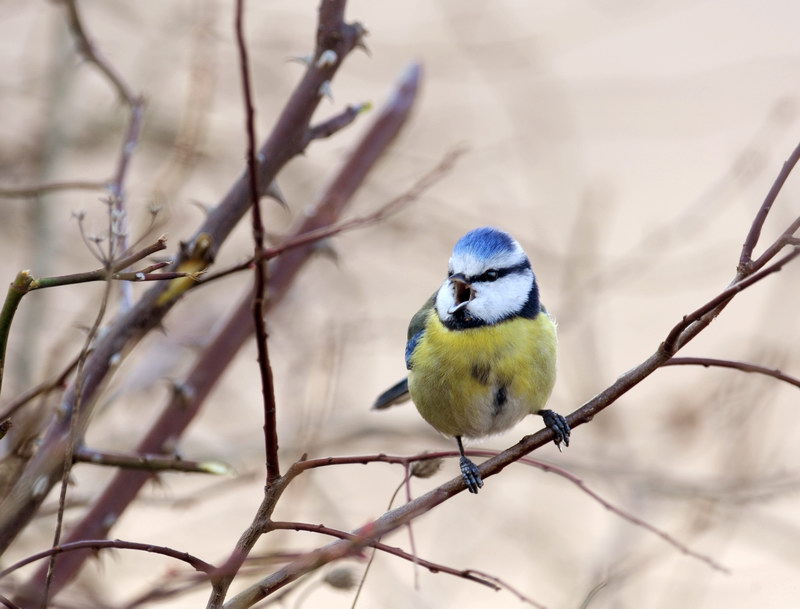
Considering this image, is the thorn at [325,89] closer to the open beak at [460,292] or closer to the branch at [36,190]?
the branch at [36,190]

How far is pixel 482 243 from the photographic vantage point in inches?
85.5

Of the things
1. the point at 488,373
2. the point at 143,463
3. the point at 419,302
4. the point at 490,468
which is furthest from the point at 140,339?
the point at 419,302

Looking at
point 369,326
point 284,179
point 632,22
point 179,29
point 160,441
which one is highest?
point 632,22

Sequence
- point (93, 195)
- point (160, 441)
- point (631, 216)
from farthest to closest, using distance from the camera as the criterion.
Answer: point (631, 216) < point (93, 195) < point (160, 441)

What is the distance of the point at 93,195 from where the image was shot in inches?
181

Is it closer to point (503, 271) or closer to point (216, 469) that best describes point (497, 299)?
point (503, 271)

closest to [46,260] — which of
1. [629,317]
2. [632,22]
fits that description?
[632,22]

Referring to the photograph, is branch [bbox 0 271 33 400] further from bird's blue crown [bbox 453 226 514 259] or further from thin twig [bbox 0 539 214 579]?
bird's blue crown [bbox 453 226 514 259]

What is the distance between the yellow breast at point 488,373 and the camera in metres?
2.16

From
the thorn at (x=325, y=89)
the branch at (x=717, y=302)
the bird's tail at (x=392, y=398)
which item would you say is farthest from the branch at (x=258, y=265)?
the bird's tail at (x=392, y=398)

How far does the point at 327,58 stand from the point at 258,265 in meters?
0.70

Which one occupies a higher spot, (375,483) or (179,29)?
(179,29)

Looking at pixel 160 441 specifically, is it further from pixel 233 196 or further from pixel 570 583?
pixel 570 583

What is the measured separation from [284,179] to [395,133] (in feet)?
5.61
